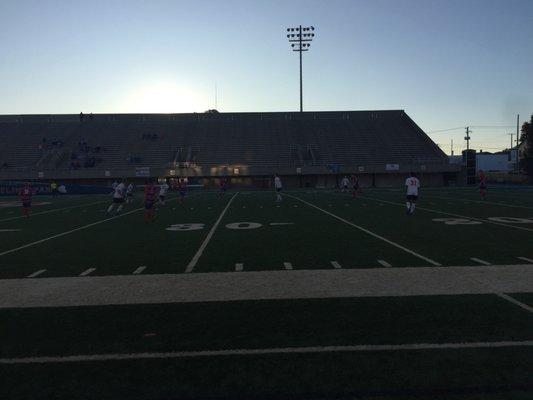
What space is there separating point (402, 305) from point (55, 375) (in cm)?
381

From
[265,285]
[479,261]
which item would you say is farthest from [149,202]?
[479,261]

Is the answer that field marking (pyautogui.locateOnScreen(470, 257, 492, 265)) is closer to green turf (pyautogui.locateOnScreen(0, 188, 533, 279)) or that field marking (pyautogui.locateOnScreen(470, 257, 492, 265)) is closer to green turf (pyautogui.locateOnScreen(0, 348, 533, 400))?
green turf (pyautogui.locateOnScreen(0, 188, 533, 279))


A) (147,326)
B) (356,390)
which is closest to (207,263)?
(147,326)

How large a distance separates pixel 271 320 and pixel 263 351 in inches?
34.8

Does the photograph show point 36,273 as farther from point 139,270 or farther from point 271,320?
point 271,320

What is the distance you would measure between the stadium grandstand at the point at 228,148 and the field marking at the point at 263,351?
47.7 m

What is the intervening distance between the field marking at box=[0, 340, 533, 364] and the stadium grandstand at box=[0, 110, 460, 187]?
4775 cm

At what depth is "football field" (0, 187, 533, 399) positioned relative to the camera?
3.67 m

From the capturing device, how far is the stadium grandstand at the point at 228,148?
52.4 meters

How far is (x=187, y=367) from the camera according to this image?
396 cm

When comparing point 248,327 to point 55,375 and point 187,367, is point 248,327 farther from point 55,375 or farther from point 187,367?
point 55,375

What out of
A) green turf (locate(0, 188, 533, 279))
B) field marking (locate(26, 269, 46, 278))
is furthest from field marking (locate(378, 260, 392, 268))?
field marking (locate(26, 269, 46, 278))

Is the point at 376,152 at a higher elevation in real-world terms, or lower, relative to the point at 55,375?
higher

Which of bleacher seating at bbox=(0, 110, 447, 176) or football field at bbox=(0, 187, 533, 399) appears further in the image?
bleacher seating at bbox=(0, 110, 447, 176)
